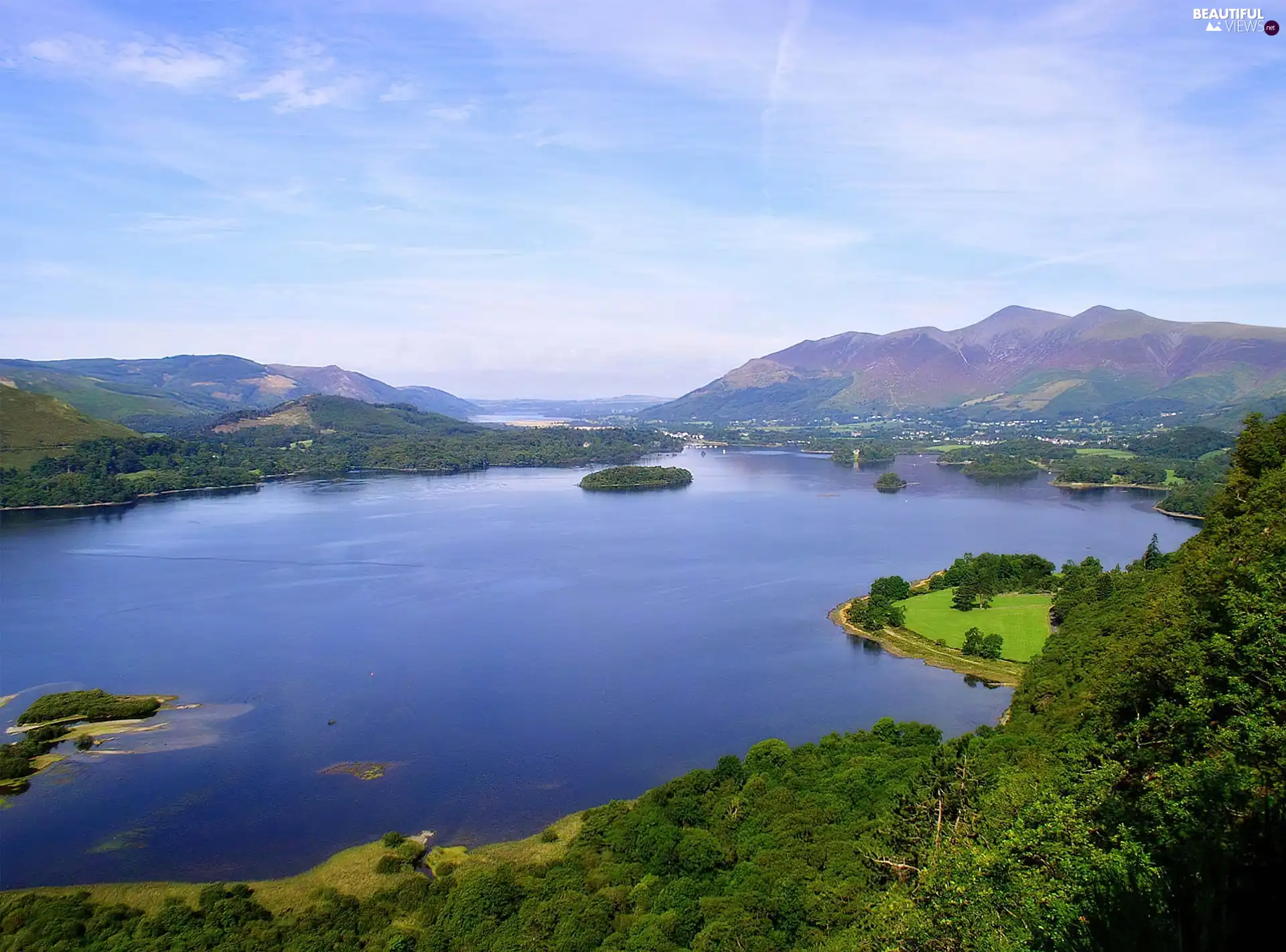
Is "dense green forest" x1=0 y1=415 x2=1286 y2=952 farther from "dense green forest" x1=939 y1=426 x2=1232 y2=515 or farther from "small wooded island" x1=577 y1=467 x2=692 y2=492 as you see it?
"small wooded island" x1=577 y1=467 x2=692 y2=492

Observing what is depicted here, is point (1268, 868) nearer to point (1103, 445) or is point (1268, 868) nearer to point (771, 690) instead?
point (771, 690)

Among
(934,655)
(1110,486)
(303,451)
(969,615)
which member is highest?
(303,451)

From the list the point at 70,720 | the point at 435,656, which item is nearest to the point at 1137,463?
the point at 435,656

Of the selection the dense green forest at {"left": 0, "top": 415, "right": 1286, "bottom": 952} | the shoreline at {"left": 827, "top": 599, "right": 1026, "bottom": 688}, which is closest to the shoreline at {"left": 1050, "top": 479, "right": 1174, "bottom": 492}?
the shoreline at {"left": 827, "top": 599, "right": 1026, "bottom": 688}

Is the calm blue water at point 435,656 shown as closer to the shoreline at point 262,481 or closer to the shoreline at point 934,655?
the shoreline at point 934,655

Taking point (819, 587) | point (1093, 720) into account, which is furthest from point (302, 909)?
point (819, 587)

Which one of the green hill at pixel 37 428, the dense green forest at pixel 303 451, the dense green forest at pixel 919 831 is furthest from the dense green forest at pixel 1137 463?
the green hill at pixel 37 428

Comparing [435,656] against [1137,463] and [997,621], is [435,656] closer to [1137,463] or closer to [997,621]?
[997,621]
